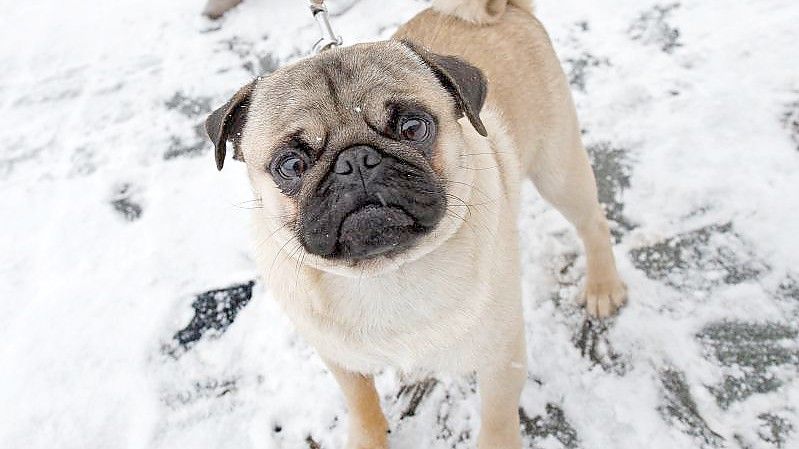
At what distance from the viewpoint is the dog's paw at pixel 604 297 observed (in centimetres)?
313

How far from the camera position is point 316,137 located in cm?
195

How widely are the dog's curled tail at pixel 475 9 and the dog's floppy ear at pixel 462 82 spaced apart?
0.72 m

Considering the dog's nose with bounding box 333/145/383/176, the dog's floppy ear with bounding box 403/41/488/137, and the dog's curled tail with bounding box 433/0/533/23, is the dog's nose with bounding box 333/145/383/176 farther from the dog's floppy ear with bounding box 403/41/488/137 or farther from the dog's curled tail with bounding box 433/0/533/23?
the dog's curled tail with bounding box 433/0/533/23

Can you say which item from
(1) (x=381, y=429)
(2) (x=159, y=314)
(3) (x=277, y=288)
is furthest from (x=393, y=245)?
(2) (x=159, y=314)

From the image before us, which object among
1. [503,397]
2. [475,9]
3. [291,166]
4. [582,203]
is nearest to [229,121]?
[291,166]

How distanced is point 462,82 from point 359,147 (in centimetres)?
50

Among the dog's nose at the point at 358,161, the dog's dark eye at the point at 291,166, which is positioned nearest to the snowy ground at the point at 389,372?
the dog's dark eye at the point at 291,166

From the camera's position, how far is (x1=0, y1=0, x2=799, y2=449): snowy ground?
2.89m

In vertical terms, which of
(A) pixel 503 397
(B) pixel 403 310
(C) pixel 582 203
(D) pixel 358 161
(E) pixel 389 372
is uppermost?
(D) pixel 358 161

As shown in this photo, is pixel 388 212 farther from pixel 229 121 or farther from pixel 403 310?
pixel 229 121

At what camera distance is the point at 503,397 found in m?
2.48

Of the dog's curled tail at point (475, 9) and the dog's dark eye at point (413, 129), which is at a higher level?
the dog's dark eye at point (413, 129)

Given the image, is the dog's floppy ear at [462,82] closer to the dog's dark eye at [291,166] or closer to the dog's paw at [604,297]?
the dog's dark eye at [291,166]

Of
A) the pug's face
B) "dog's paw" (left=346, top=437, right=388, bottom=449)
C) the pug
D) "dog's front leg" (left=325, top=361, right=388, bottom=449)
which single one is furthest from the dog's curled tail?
"dog's paw" (left=346, top=437, right=388, bottom=449)
